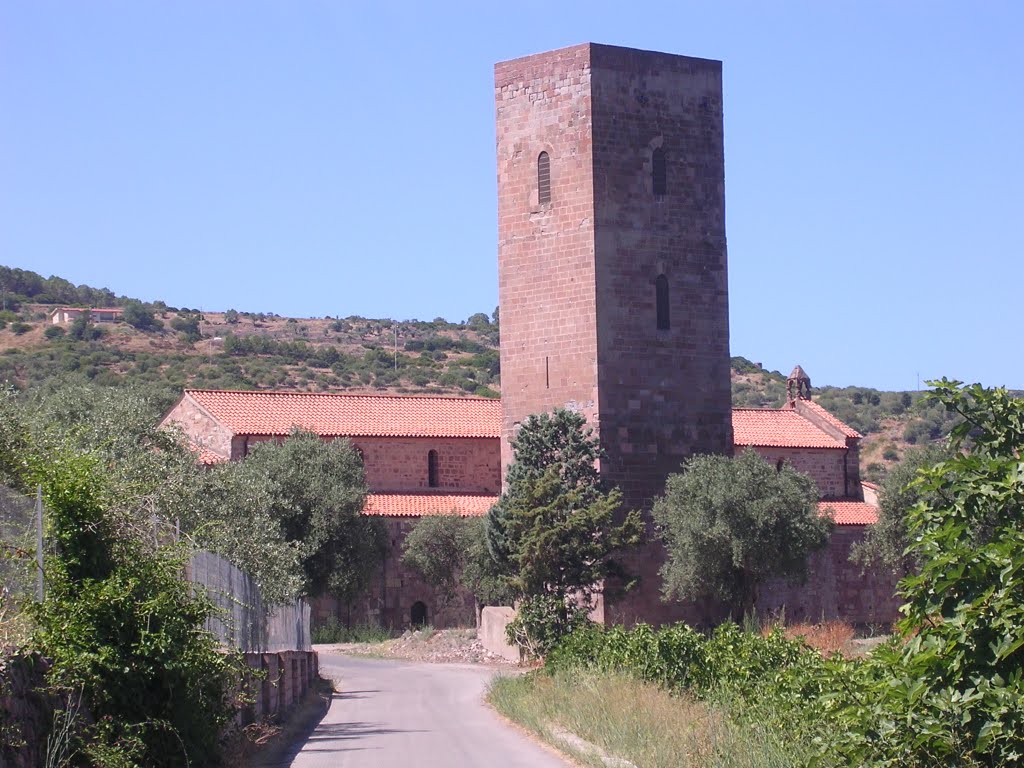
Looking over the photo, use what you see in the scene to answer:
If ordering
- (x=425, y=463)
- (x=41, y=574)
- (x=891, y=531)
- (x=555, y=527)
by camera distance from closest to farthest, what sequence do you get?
(x=41, y=574) → (x=555, y=527) → (x=891, y=531) → (x=425, y=463)

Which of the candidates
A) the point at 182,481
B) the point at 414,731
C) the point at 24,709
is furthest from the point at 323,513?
the point at 24,709

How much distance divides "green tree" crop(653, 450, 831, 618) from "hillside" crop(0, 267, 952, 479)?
3459cm

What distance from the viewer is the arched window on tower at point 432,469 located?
48.6m

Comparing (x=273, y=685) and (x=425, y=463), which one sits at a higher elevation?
(x=425, y=463)

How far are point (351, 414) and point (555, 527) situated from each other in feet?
59.9

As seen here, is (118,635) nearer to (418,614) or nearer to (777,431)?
(418,614)

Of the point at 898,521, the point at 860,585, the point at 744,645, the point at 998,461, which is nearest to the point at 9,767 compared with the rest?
the point at 998,461

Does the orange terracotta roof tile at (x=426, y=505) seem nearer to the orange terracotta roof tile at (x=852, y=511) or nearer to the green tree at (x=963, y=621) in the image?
the orange terracotta roof tile at (x=852, y=511)

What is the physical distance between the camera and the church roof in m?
50.3

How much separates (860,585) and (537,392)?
16475 mm

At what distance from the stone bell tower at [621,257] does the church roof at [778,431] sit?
43.4ft

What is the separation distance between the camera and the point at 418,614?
45750mm

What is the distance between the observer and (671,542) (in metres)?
35.4

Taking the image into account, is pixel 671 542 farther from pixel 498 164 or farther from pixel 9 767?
pixel 9 767
